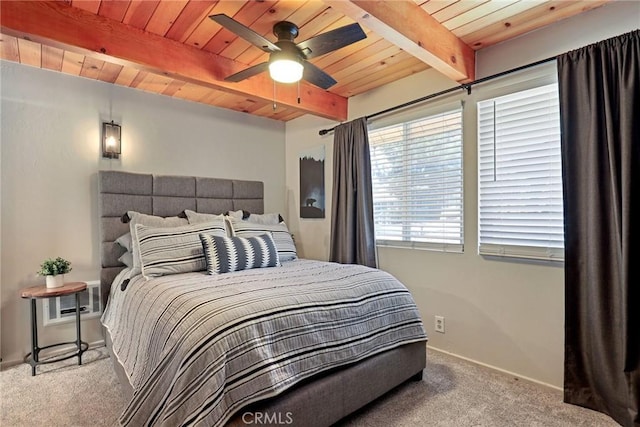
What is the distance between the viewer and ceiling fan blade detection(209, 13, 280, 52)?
5.74 ft

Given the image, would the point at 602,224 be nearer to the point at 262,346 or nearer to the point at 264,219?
the point at 262,346

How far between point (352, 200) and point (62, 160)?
2602 mm

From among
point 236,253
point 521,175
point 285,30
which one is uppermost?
point 285,30

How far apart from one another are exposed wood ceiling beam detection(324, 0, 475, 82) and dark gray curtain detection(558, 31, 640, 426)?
65cm

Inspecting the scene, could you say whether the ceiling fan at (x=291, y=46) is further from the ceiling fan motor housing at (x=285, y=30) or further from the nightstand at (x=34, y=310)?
the nightstand at (x=34, y=310)

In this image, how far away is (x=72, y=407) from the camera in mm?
2078

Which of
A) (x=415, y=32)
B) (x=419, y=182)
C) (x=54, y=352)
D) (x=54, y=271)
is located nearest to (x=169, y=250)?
(x=54, y=271)

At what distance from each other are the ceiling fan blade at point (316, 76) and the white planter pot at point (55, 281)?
2451 millimetres

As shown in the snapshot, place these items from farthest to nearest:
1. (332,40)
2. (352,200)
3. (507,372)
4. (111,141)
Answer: (352,200) < (111,141) < (507,372) < (332,40)

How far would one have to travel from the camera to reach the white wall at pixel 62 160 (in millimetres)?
2705

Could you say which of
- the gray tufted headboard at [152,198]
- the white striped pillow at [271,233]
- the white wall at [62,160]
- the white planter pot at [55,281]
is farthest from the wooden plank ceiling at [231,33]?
the white planter pot at [55,281]

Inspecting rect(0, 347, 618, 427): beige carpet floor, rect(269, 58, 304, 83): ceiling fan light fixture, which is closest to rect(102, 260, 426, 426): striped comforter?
rect(0, 347, 618, 427): beige carpet floor

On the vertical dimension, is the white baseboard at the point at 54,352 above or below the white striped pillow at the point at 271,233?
below
